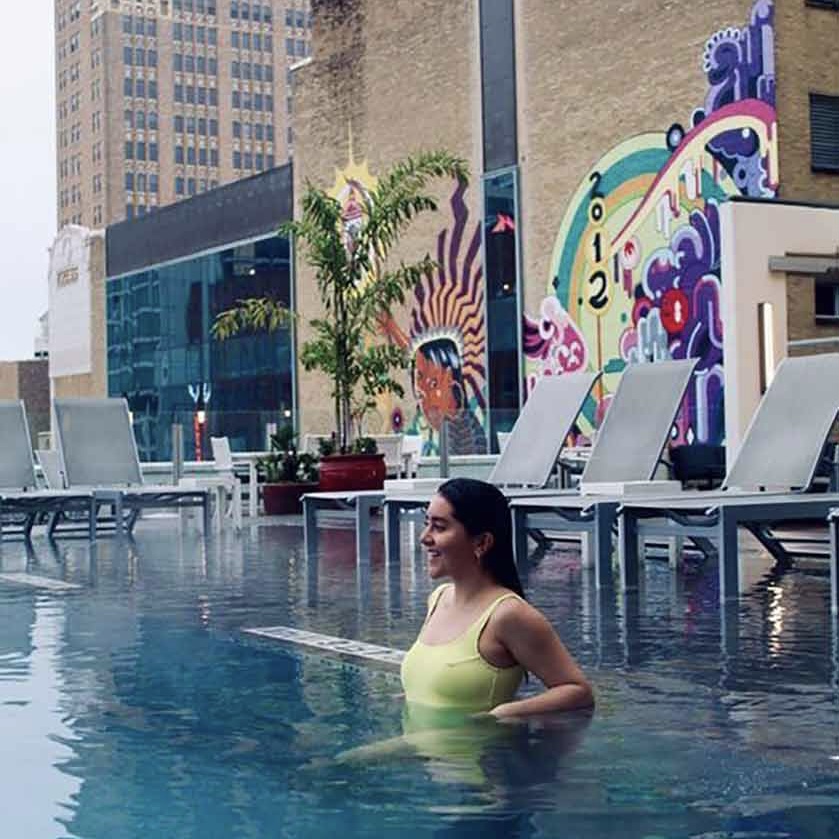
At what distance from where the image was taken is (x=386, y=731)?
5.03 m

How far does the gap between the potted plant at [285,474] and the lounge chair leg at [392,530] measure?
29.0 feet

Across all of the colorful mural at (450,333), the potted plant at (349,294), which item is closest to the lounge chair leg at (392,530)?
the potted plant at (349,294)

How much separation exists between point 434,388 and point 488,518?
102 feet

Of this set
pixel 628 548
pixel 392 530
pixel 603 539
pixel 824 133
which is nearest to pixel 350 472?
pixel 392 530

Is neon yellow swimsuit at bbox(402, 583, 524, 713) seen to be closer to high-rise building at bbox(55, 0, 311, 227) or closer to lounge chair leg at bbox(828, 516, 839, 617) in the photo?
lounge chair leg at bbox(828, 516, 839, 617)

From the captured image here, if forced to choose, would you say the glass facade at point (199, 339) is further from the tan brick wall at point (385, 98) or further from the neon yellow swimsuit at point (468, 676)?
the neon yellow swimsuit at point (468, 676)

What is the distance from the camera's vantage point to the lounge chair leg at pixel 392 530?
12211 mm

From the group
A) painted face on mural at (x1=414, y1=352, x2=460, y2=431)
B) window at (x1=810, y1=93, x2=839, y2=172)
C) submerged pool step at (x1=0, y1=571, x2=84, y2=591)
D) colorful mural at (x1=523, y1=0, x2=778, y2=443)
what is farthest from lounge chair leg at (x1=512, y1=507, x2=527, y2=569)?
painted face on mural at (x1=414, y1=352, x2=460, y2=431)

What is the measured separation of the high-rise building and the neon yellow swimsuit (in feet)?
439

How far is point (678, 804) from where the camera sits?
389cm

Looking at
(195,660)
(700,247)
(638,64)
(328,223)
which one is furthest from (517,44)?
(195,660)

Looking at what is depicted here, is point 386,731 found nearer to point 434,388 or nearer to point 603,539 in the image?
point 603,539

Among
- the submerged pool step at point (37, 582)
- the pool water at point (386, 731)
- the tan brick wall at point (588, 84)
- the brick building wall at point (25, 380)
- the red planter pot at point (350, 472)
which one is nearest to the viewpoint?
the pool water at point (386, 731)

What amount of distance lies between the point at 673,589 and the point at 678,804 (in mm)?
5939
